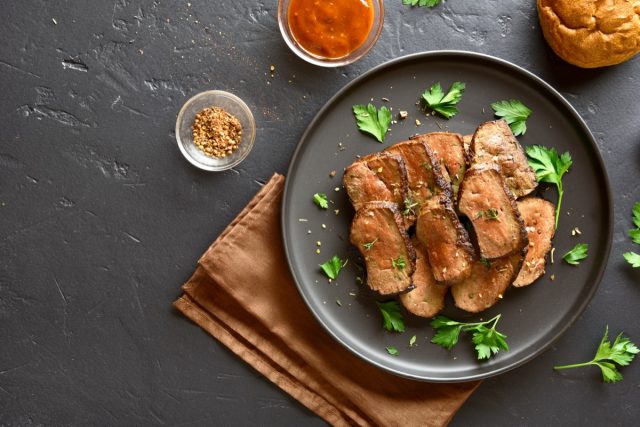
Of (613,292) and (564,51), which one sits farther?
(613,292)

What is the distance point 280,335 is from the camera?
3.67 m

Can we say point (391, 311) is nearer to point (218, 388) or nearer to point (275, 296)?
point (275, 296)

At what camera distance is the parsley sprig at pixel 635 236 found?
3678 mm

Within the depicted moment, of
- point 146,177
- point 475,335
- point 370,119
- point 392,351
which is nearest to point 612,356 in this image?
point 475,335

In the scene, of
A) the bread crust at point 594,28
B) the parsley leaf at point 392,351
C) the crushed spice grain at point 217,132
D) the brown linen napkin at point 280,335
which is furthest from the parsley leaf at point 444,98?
the parsley leaf at point 392,351

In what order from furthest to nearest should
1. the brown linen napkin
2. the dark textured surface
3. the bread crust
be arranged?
1. the dark textured surface
2. the brown linen napkin
3. the bread crust

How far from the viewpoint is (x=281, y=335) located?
3.67 metres

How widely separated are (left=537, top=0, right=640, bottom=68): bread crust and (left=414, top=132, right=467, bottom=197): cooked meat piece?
821 millimetres

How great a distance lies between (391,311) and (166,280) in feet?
4.57

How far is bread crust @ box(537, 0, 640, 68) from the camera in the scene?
337 centimetres

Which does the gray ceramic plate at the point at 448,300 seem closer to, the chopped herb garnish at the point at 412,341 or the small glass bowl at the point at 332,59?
the chopped herb garnish at the point at 412,341

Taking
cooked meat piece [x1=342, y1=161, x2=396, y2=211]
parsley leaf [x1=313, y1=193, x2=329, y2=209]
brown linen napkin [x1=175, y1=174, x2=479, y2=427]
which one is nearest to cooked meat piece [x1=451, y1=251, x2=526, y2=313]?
brown linen napkin [x1=175, y1=174, x2=479, y2=427]

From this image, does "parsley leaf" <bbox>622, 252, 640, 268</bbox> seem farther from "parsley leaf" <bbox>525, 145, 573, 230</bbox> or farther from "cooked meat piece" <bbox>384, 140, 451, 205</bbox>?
"cooked meat piece" <bbox>384, 140, 451, 205</bbox>

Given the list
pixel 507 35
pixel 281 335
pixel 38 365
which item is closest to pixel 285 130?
pixel 281 335
